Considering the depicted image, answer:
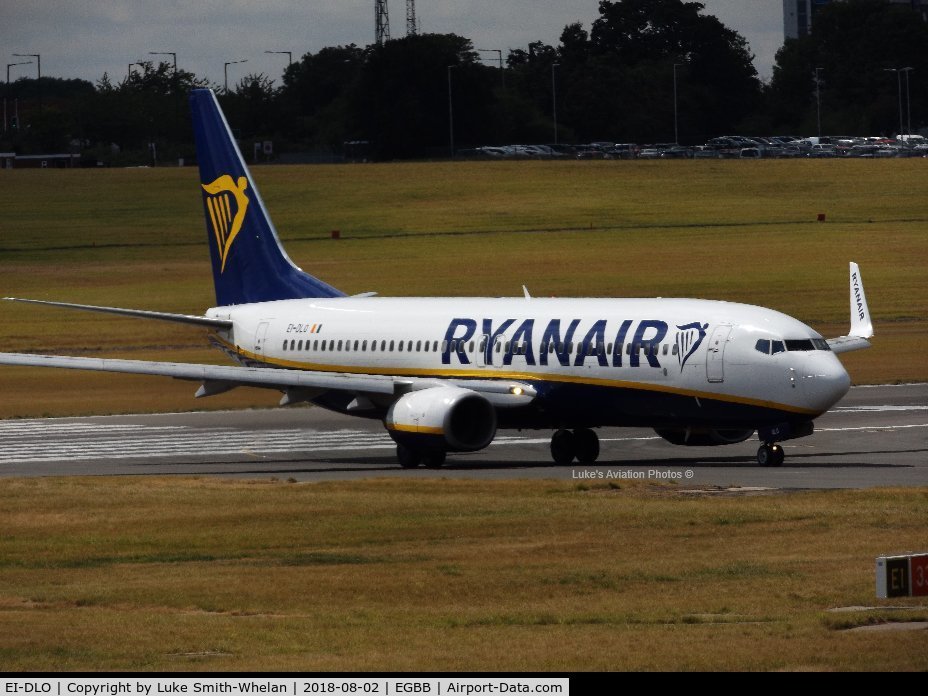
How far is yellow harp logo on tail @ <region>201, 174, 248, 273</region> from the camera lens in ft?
192

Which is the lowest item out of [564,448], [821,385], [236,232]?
[564,448]

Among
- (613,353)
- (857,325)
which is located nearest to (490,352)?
(613,353)

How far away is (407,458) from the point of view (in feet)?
157

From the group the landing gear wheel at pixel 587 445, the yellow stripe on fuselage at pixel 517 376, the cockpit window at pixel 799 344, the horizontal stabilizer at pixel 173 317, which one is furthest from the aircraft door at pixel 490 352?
the horizontal stabilizer at pixel 173 317

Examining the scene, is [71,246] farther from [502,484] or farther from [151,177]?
[502,484]

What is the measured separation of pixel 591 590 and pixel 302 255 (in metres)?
99.5

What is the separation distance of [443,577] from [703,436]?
19.9m

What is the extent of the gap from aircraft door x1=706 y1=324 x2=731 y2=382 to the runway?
2.16 meters

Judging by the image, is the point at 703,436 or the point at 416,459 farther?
the point at 703,436

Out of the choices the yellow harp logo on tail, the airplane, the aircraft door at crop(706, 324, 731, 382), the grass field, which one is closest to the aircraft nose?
the airplane

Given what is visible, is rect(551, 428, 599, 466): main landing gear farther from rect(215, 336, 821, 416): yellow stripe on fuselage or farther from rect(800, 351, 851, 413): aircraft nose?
rect(800, 351, 851, 413): aircraft nose

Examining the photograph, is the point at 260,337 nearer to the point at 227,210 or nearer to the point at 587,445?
the point at 227,210

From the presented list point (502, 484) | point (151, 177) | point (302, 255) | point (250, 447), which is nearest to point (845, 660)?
point (502, 484)

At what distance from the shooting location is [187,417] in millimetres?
64500
